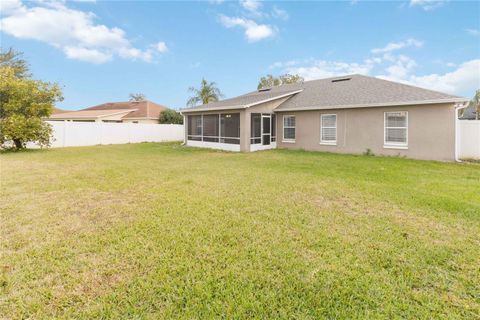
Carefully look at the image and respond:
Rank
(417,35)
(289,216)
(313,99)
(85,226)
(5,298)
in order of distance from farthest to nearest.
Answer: (417,35) < (313,99) < (289,216) < (85,226) < (5,298)

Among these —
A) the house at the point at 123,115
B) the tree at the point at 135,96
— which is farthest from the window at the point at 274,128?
the tree at the point at 135,96

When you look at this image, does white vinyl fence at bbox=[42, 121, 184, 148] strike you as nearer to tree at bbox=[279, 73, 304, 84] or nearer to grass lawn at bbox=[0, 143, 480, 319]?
grass lawn at bbox=[0, 143, 480, 319]

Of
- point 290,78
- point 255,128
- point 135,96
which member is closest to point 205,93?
point 290,78

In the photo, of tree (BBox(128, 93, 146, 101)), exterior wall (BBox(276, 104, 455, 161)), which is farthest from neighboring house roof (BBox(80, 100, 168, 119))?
exterior wall (BBox(276, 104, 455, 161))

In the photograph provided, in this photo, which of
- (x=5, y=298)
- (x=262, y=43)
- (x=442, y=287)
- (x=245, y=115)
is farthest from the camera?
(x=262, y=43)

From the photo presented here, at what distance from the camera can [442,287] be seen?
259 centimetres

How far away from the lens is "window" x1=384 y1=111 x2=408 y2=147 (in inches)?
475

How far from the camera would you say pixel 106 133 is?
21.3 meters

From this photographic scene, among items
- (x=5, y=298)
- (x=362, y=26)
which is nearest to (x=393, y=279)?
(x=5, y=298)

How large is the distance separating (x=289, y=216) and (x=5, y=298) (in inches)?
150

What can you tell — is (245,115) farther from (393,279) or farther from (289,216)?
(393,279)

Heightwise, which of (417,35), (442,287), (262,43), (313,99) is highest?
(262,43)

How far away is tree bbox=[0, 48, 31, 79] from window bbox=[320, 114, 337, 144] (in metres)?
33.3

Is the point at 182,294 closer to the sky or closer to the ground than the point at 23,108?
closer to the ground
